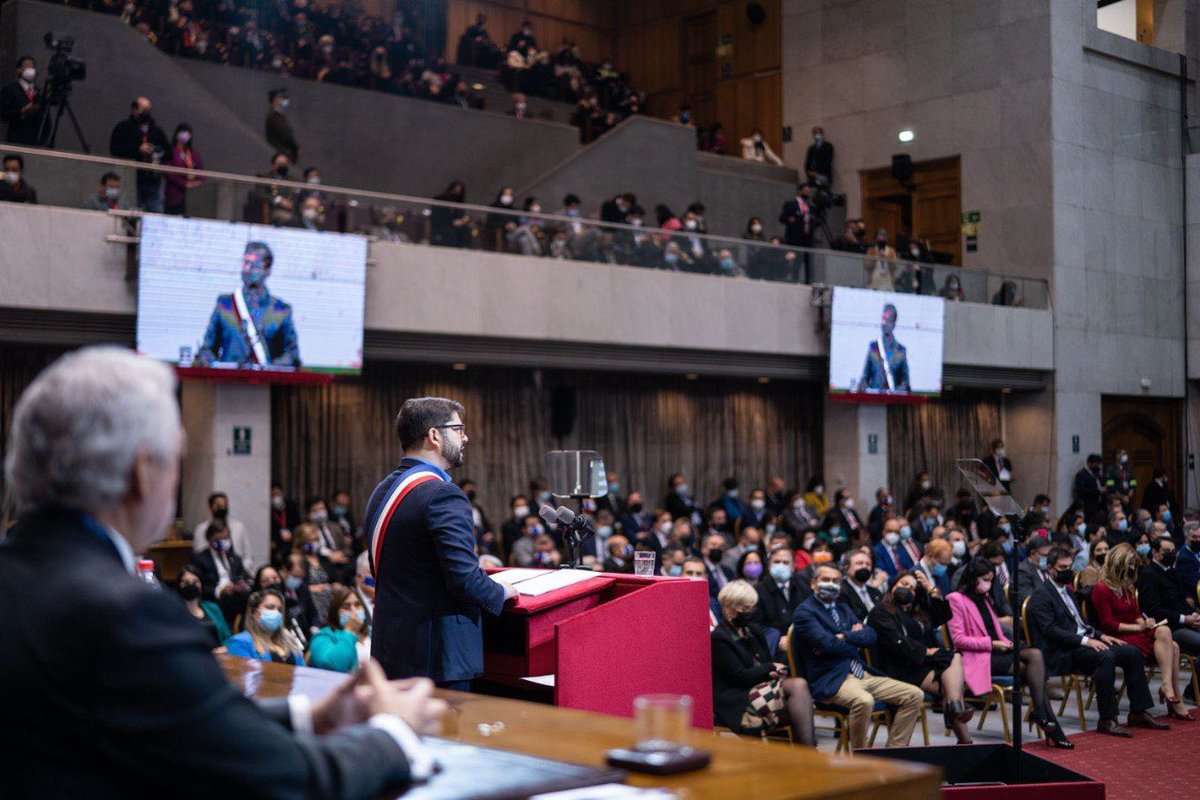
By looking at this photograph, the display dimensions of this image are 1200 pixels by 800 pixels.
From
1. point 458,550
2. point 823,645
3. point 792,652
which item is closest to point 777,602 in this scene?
point 792,652

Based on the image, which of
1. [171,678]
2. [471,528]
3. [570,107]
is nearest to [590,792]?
[171,678]

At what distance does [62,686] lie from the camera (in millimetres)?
1545

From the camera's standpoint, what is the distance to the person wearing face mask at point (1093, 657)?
916 cm

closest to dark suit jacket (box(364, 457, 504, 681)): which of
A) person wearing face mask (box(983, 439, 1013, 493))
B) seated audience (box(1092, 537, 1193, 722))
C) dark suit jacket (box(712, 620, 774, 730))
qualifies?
dark suit jacket (box(712, 620, 774, 730))

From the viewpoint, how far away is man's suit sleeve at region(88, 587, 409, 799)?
1531 millimetres

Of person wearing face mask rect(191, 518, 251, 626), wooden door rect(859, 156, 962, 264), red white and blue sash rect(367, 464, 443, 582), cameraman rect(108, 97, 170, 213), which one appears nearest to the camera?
red white and blue sash rect(367, 464, 443, 582)

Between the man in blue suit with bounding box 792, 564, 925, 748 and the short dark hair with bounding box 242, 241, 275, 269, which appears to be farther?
the short dark hair with bounding box 242, 241, 275, 269

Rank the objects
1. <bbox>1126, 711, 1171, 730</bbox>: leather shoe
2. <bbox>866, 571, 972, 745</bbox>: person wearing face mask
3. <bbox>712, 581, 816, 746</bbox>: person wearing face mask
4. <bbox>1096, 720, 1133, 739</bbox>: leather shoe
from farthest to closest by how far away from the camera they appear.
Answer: <bbox>1126, 711, 1171, 730</bbox>: leather shoe, <bbox>1096, 720, 1133, 739</bbox>: leather shoe, <bbox>866, 571, 972, 745</bbox>: person wearing face mask, <bbox>712, 581, 816, 746</bbox>: person wearing face mask

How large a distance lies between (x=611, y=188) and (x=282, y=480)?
6997 mm

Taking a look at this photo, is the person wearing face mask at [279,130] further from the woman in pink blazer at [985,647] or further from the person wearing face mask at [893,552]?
the woman in pink blazer at [985,647]

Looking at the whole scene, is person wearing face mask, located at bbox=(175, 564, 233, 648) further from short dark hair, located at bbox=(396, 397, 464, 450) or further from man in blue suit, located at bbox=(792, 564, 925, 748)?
short dark hair, located at bbox=(396, 397, 464, 450)

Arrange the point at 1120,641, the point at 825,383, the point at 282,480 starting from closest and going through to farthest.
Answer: the point at 1120,641
the point at 282,480
the point at 825,383

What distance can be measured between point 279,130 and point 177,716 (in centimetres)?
1519

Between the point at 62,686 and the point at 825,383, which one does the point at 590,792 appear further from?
the point at 825,383
